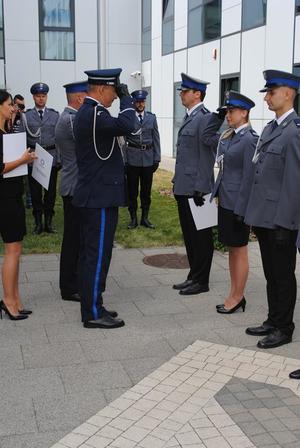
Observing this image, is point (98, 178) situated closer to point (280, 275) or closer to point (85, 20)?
point (280, 275)

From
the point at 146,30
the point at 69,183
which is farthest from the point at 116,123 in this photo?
the point at 146,30

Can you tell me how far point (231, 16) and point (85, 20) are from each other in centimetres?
699

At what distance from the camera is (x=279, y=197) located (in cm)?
426

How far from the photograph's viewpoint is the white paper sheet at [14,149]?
4746 mm

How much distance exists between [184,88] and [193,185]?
0.93 m

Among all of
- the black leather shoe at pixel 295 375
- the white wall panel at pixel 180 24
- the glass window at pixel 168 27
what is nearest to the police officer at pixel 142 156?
the black leather shoe at pixel 295 375

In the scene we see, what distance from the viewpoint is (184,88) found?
5.70 m

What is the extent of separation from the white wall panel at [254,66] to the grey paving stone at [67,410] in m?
11.2

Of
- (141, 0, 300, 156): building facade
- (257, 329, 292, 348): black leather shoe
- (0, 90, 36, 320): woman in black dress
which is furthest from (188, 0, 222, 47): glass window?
(257, 329, 292, 348): black leather shoe

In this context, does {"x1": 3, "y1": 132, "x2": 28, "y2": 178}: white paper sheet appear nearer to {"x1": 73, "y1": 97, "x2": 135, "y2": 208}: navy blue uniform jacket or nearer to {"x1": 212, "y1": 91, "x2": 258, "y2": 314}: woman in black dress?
{"x1": 73, "y1": 97, "x2": 135, "y2": 208}: navy blue uniform jacket

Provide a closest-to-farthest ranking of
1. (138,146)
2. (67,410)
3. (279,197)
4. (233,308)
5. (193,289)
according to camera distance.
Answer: (67,410)
(279,197)
(233,308)
(193,289)
(138,146)

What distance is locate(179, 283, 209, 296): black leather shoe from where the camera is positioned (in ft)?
19.1

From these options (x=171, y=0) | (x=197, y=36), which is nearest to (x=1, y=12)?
(x=171, y=0)

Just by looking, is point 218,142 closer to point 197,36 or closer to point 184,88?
point 184,88
